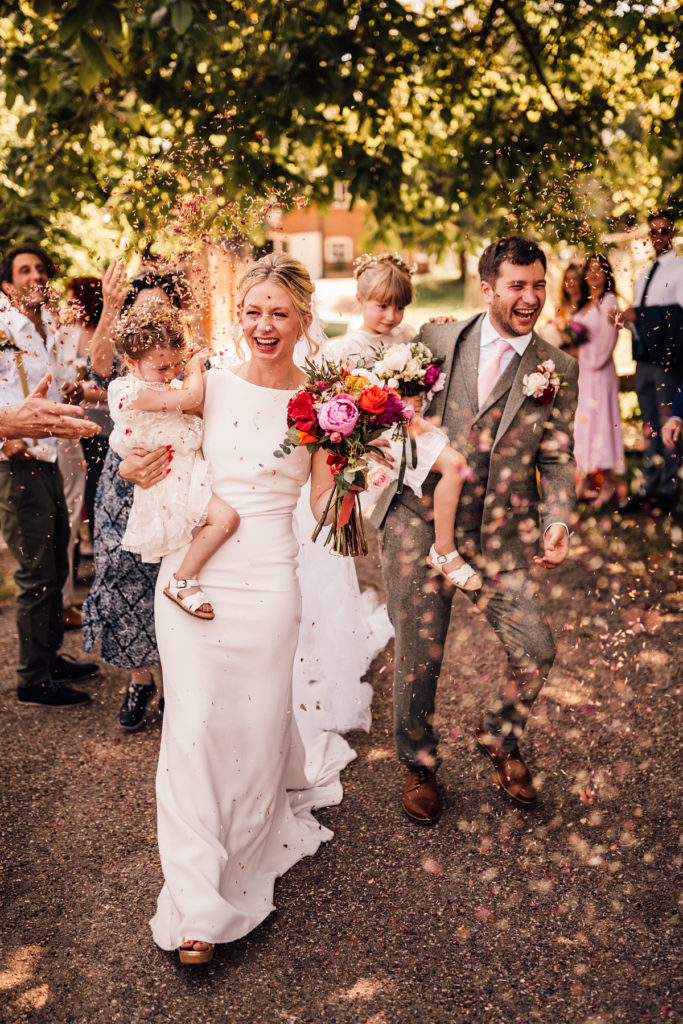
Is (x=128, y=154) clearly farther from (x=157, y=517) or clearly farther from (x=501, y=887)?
(x=501, y=887)

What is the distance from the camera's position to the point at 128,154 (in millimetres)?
7113

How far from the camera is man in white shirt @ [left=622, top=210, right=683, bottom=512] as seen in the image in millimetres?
6000

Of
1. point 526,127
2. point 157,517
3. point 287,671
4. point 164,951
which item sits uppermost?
point 526,127

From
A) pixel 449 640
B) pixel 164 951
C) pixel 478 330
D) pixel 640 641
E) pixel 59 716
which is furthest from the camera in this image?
pixel 449 640

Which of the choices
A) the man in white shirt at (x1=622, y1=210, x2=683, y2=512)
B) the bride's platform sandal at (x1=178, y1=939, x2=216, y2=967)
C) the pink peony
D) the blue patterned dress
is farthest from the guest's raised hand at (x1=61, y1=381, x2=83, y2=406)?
the man in white shirt at (x1=622, y1=210, x2=683, y2=512)

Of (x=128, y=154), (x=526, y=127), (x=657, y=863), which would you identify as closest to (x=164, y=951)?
(x=657, y=863)

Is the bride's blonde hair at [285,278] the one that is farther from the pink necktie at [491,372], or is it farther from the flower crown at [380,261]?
the flower crown at [380,261]

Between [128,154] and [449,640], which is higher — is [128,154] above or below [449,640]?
above

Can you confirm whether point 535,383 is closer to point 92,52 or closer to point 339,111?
point 92,52

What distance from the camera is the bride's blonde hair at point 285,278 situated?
3.29 metres

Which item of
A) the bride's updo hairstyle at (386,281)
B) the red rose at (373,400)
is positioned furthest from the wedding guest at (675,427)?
the red rose at (373,400)

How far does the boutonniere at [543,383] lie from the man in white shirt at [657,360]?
214 cm

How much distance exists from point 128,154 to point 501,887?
253 inches

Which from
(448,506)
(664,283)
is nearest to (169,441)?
(448,506)
